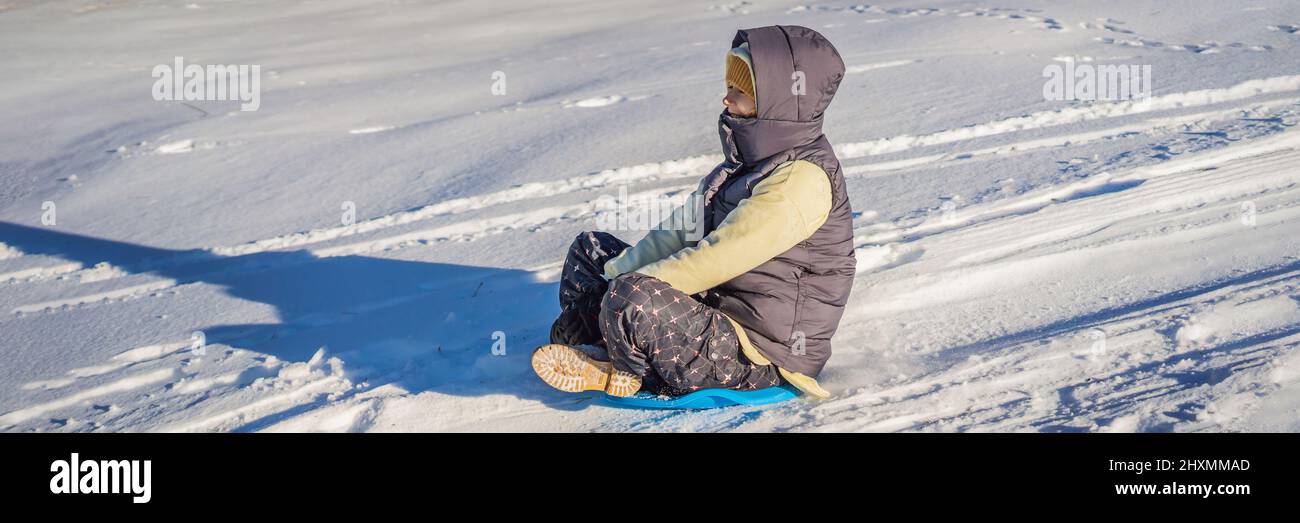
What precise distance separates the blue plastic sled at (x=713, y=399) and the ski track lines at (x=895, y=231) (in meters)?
0.12

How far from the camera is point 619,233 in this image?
4.45 m

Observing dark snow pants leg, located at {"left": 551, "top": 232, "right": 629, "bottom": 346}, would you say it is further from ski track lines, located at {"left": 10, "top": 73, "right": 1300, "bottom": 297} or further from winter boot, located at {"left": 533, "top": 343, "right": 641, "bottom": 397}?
ski track lines, located at {"left": 10, "top": 73, "right": 1300, "bottom": 297}

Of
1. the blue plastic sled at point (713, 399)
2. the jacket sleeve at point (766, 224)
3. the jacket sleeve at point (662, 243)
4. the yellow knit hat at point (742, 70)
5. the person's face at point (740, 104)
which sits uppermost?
the yellow knit hat at point (742, 70)

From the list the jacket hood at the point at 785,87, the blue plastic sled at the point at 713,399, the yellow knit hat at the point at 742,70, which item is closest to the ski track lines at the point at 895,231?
the blue plastic sled at the point at 713,399

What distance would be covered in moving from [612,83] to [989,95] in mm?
2384

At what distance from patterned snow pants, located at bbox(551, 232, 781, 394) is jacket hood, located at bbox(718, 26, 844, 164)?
431mm

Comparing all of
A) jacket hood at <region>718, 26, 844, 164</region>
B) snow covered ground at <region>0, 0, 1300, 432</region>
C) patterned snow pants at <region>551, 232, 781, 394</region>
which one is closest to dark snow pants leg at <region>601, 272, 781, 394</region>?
patterned snow pants at <region>551, 232, 781, 394</region>

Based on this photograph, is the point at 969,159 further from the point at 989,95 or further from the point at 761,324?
the point at 761,324

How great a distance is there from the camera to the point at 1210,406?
8.54 ft

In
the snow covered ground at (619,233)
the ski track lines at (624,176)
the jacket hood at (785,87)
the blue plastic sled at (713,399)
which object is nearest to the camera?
the jacket hood at (785,87)

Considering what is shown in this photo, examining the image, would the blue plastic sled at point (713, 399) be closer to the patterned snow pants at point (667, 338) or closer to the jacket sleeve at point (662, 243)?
the patterned snow pants at point (667, 338)

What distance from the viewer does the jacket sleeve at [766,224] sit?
8.65ft

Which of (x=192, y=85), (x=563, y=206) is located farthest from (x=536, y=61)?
(x=563, y=206)

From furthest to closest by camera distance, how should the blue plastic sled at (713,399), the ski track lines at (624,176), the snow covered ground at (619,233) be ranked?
the ski track lines at (624,176), the snow covered ground at (619,233), the blue plastic sled at (713,399)
